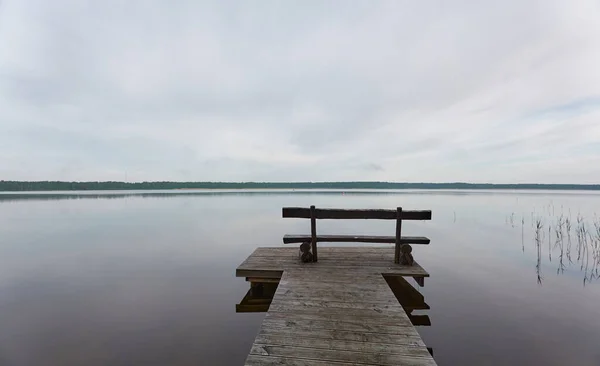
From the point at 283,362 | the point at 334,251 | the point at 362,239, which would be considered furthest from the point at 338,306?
the point at 334,251

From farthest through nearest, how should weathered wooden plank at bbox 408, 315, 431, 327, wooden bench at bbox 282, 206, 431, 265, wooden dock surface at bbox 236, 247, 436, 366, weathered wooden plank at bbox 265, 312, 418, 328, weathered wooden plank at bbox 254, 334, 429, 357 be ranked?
wooden bench at bbox 282, 206, 431, 265 → weathered wooden plank at bbox 408, 315, 431, 327 → weathered wooden plank at bbox 265, 312, 418, 328 → weathered wooden plank at bbox 254, 334, 429, 357 → wooden dock surface at bbox 236, 247, 436, 366

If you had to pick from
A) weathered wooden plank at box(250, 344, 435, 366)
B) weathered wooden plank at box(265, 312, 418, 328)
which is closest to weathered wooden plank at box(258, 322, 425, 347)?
weathered wooden plank at box(265, 312, 418, 328)

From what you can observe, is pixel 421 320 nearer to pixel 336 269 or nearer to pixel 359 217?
pixel 336 269

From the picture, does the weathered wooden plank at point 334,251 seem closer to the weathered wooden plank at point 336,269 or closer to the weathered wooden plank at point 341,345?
the weathered wooden plank at point 336,269

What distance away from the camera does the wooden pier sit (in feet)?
12.2

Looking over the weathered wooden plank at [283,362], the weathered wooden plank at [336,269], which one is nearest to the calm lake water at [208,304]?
the weathered wooden plank at [336,269]

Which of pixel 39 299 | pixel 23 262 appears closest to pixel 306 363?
pixel 39 299

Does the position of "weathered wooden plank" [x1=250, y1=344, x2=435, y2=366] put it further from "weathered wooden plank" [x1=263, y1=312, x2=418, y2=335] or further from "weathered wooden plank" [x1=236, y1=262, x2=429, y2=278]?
"weathered wooden plank" [x1=236, y1=262, x2=429, y2=278]

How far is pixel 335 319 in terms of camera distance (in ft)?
15.5

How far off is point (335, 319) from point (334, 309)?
40 centimetres

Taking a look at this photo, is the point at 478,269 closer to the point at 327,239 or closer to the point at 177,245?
the point at 327,239

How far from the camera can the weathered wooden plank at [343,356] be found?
3.58 meters

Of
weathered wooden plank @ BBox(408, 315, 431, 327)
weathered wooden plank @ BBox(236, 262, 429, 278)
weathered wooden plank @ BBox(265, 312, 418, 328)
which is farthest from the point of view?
weathered wooden plank @ BBox(236, 262, 429, 278)

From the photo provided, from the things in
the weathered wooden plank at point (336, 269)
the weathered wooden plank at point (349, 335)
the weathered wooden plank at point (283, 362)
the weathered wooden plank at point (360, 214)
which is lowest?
the weathered wooden plank at point (336, 269)
